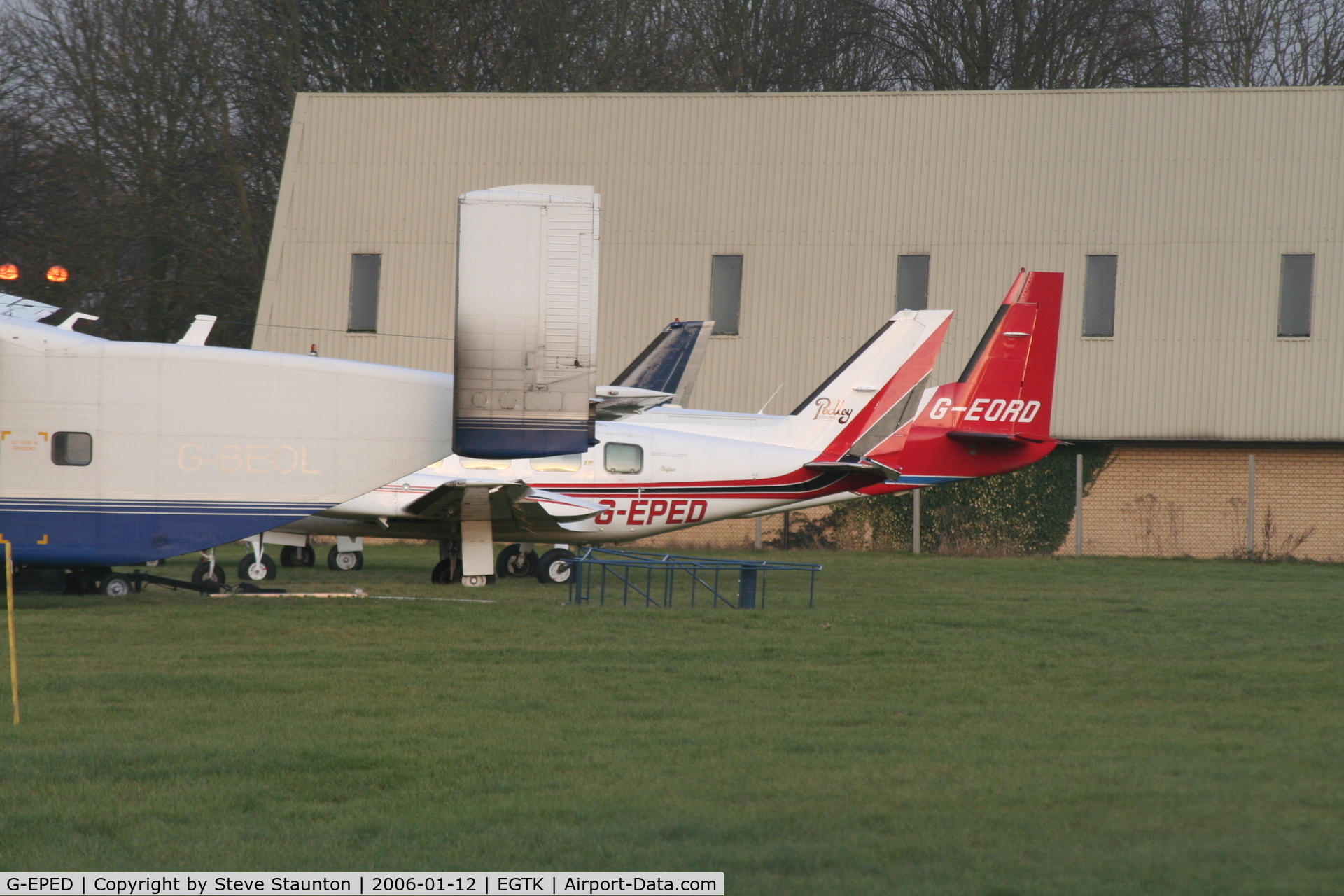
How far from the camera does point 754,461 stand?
1906 centimetres

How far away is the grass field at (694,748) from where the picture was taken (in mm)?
5344

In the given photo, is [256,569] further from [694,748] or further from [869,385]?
[694,748]

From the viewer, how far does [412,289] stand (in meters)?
29.3

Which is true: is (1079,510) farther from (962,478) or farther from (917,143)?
(917,143)

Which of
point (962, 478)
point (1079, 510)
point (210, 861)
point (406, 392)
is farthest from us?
point (1079, 510)

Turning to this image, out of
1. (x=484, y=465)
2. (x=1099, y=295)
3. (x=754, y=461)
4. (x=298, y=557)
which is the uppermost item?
(x=1099, y=295)

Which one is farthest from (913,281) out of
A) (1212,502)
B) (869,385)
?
(869,385)

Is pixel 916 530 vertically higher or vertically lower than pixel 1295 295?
lower

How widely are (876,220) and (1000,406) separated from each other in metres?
8.02

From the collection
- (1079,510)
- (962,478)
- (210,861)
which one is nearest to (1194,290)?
(1079,510)

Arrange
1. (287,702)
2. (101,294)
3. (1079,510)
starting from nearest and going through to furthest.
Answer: (287,702) → (1079,510) → (101,294)

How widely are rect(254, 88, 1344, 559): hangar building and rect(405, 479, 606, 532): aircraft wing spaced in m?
11.0

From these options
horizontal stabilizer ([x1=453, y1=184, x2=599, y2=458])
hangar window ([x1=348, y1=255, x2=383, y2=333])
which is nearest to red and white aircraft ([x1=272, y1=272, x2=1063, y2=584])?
horizontal stabilizer ([x1=453, y1=184, x2=599, y2=458])

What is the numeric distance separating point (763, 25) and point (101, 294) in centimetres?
1916
